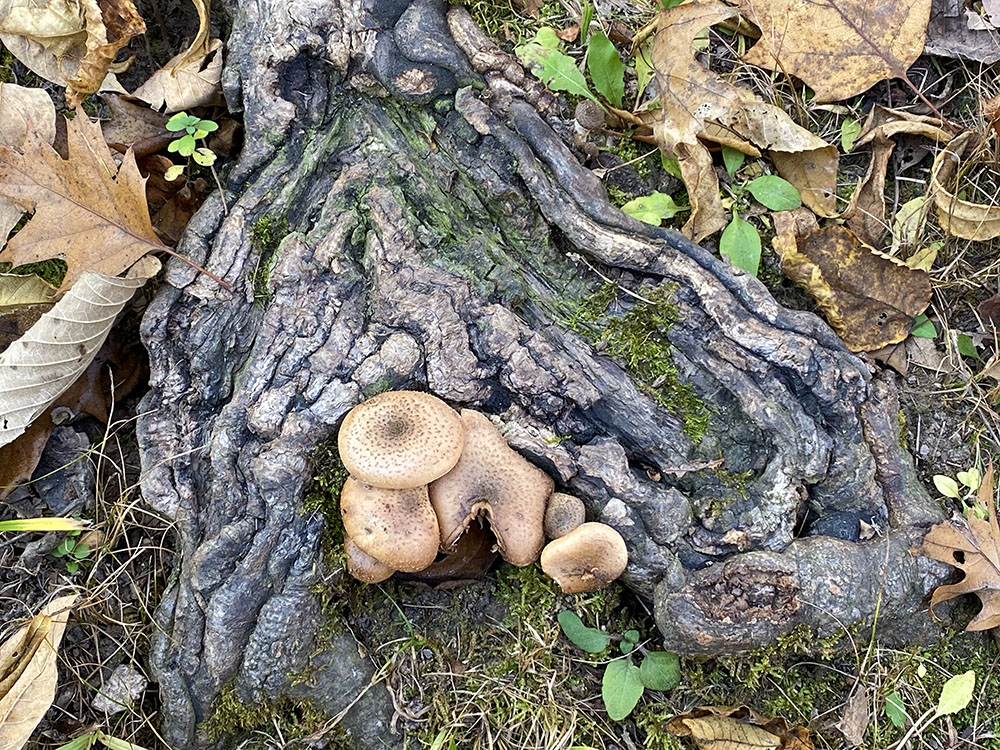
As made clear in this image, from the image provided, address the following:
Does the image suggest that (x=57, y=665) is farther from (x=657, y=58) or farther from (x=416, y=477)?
(x=657, y=58)

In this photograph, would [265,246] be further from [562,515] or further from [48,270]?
[562,515]

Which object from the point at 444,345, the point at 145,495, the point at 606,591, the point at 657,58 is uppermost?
the point at 657,58

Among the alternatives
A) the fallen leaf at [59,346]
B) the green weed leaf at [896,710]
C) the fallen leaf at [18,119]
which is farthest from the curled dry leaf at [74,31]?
the green weed leaf at [896,710]

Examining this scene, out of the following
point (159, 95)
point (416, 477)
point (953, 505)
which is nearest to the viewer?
point (416, 477)

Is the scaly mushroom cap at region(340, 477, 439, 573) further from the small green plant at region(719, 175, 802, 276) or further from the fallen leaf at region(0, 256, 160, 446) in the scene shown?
the small green plant at region(719, 175, 802, 276)

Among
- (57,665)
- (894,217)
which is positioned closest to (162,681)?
(57,665)

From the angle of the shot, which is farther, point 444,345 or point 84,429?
point 84,429

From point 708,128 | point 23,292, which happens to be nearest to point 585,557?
point 708,128
